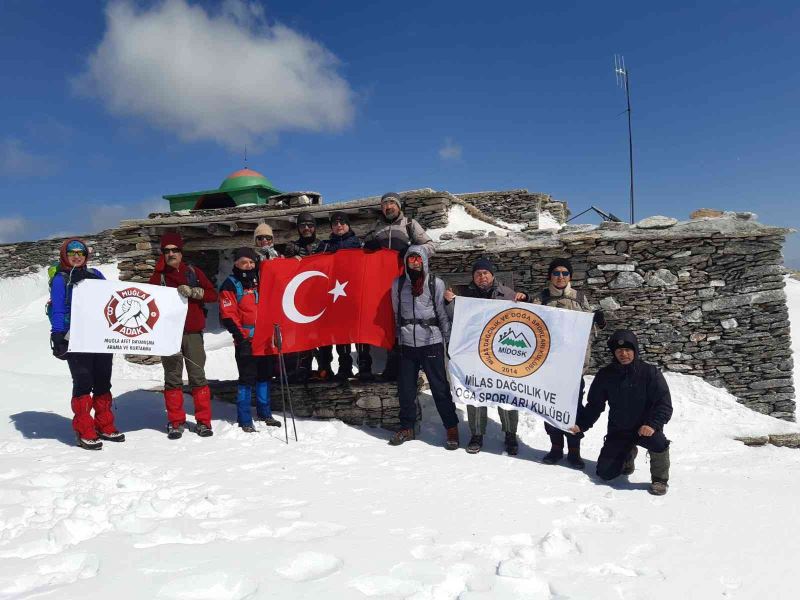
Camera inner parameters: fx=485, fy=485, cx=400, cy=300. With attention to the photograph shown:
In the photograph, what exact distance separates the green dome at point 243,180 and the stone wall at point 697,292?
16.2m

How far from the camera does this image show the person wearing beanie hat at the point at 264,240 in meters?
6.01

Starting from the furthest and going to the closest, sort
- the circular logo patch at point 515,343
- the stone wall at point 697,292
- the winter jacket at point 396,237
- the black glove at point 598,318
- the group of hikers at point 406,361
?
the stone wall at point 697,292, the winter jacket at point 396,237, the circular logo patch at point 515,343, the black glove at point 598,318, the group of hikers at point 406,361

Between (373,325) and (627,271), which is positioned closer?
(373,325)

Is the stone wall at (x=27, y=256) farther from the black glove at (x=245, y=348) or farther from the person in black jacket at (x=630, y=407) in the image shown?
the person in black jacket at (x=630, y=407)

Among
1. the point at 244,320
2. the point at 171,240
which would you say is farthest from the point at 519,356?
the point at 171,240

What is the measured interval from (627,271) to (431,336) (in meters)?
4.08

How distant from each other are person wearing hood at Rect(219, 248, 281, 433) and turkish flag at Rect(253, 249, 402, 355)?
0.44 ft

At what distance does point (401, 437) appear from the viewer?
546 centimetres

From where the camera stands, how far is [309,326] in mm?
5816

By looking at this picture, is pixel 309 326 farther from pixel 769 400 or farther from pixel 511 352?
pixel 769 400

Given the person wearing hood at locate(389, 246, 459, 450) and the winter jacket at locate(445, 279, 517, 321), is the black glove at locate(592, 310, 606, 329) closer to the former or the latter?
the winter jacket at locate(445, 279, 517, 321)

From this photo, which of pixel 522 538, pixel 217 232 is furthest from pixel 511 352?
pixel 217 232

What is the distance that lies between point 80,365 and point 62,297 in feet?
2.31

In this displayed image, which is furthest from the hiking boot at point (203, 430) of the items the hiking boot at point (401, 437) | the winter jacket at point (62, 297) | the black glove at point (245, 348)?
the hiking boot at point (401, 437)
